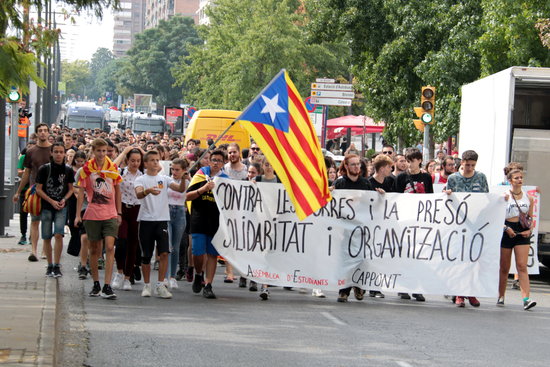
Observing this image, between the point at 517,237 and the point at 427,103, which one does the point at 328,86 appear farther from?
the point at 517,237

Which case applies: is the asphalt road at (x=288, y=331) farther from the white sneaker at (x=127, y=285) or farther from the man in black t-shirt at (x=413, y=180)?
the man in black t-shirt at (x=413, y=180)

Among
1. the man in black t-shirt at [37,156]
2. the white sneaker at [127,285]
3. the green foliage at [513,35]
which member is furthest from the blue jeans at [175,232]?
the green foliage at [513,35]

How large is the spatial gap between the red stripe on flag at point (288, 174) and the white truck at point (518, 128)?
4990mm

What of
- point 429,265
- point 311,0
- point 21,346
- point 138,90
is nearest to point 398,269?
point 429,265

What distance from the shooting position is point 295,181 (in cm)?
1188

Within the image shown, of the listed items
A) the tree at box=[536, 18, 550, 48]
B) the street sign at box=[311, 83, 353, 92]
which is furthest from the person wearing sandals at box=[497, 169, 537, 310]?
the street sign at box=[311, 83, 353, 92]

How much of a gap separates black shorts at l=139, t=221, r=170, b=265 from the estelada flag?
160 centimetres

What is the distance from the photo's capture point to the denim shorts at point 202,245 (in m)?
12.6

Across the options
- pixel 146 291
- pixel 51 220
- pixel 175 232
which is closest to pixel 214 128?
pixel 51 220

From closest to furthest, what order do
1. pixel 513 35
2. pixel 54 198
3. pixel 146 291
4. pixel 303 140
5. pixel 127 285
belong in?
pixel 303 140 → pixel 146 291 → pixel 127 285 → pixel 54 198 → pixel 513 35

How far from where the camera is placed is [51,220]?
45.4ft

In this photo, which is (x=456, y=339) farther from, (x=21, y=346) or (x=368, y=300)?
(x=21, y=346)

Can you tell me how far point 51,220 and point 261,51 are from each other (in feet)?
118

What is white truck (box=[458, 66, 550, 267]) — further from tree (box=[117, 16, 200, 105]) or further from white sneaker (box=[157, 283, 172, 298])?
tree (box=[117, 16, 200, 105])
